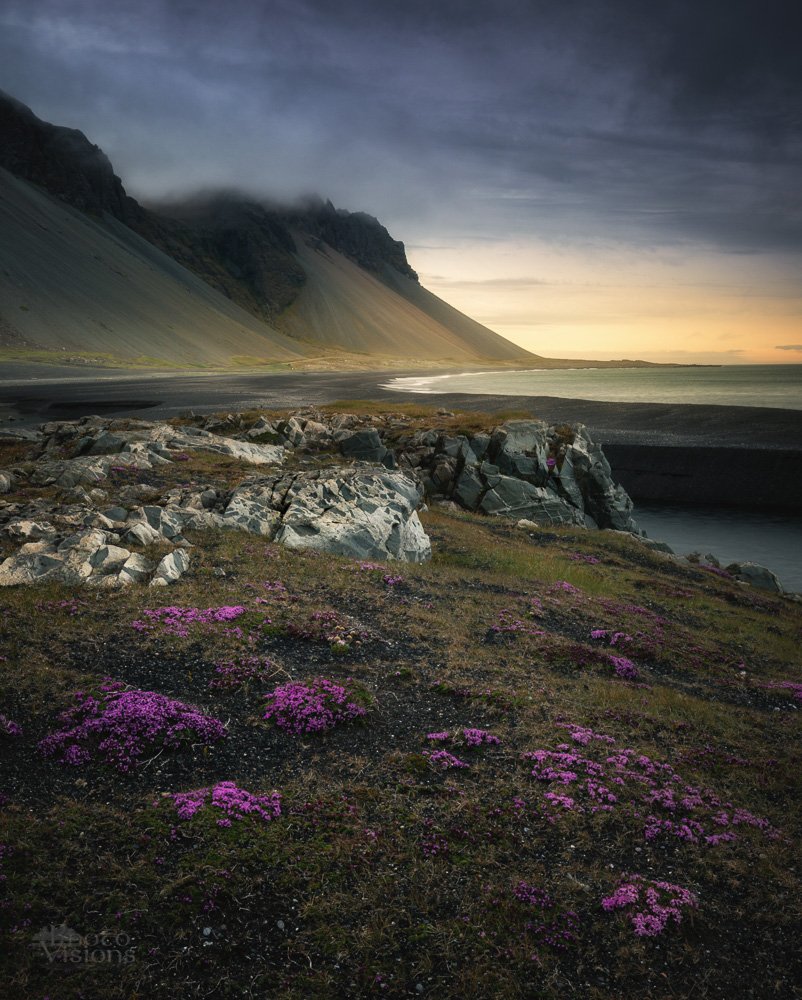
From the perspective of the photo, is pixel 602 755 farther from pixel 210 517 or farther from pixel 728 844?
pixel 210 517

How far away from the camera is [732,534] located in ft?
180

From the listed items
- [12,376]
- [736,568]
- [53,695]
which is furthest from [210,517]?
[12,376]

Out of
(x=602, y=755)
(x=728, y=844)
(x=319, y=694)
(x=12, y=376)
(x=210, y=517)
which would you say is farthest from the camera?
(x=12, y=376)

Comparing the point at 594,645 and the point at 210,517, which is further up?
the point at 210,517

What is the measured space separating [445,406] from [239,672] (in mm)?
91233

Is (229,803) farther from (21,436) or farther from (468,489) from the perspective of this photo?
(21,436)

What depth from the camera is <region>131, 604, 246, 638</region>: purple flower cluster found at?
16250 millimetres

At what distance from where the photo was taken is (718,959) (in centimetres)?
806

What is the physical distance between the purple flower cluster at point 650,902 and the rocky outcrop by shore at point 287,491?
1519 centimetres

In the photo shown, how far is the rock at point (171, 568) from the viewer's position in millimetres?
19047

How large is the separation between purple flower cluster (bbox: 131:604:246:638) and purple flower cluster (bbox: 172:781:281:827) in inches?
248

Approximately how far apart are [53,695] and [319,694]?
18.2 ft

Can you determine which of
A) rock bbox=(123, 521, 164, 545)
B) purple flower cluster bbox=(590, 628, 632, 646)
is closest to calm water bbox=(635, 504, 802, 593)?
purple flower cluster bbox=(590, 628, 632, 646)

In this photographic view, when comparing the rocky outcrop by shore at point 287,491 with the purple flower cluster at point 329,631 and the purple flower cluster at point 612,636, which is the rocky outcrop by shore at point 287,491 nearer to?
the purple flower cluster at point 329,631
